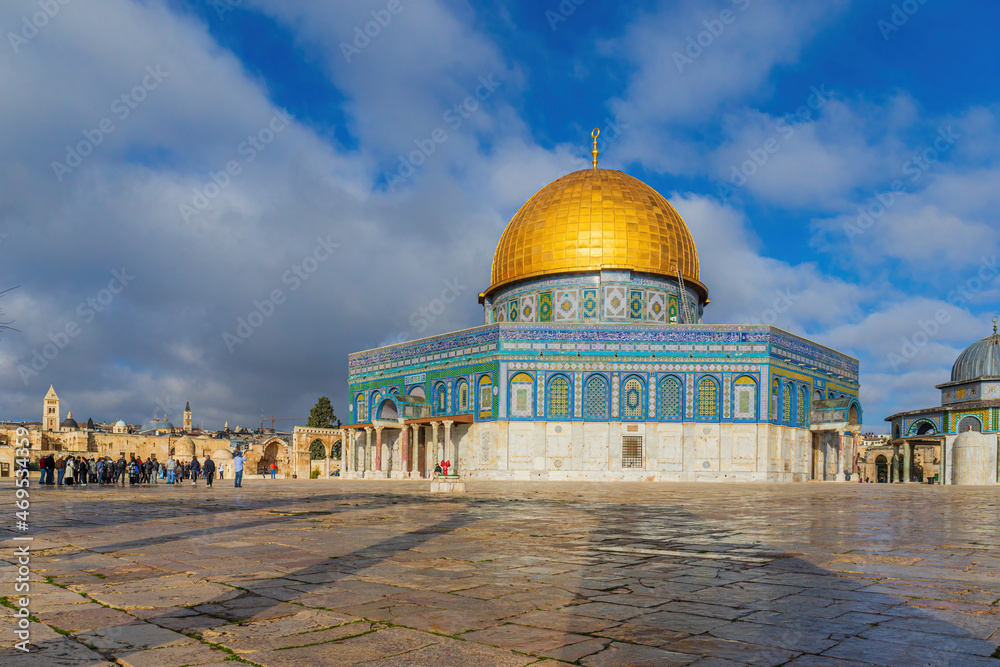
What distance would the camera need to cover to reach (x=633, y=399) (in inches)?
1356

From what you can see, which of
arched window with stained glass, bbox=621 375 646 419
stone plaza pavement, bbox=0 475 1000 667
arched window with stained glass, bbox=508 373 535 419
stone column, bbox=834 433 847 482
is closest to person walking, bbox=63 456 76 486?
arched window with stained glass, bbox=508 373 535 419

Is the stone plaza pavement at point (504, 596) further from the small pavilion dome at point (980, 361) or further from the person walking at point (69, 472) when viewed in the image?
the small pavilion dome at point (980, 361)

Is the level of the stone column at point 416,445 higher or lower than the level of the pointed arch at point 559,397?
lower

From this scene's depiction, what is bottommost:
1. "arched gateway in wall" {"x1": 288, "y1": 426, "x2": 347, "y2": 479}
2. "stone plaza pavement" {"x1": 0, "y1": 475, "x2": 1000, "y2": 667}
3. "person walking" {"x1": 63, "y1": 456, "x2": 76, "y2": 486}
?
"arched gateway in wall" {"x1": 288, "y1": 426, "x2": 347, "y2": 479}

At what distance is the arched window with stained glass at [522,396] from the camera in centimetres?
3422

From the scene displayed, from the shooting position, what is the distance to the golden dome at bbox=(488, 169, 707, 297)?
3878 cm

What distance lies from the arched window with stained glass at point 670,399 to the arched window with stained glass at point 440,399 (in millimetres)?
9678

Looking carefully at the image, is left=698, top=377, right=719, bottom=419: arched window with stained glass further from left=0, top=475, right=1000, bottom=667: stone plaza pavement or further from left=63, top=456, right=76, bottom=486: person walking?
left=0, top=475, right=1000, bottom=667: stone plaza pavement

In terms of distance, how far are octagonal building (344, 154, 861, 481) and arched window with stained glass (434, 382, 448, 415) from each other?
81 millimetres

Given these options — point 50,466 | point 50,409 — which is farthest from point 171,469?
point 50,409

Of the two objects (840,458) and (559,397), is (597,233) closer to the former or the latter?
(559,397)

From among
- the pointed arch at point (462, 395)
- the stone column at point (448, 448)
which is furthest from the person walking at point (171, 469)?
the pointed arch at point (462, 395)

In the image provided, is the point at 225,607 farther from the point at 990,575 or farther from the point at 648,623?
the point at 990,575

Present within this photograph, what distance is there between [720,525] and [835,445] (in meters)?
31.7
